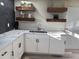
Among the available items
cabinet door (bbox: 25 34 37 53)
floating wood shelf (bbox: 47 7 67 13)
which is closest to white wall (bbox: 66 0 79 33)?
floating wood shelf (bbox: 47 7 67 13)

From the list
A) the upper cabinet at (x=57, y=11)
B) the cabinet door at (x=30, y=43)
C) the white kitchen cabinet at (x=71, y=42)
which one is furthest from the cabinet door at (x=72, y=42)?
the cabinet door at (x=30, y=43)

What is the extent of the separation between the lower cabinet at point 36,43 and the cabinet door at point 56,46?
0.18 meters

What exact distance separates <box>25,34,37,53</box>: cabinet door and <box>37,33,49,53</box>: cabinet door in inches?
7.0

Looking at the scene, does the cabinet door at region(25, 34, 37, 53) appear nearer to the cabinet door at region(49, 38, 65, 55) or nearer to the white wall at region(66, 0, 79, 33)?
the cabinet door at region(49, 38, 65, 55)

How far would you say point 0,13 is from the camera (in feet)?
12.3

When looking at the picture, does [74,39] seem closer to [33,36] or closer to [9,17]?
[33,36]

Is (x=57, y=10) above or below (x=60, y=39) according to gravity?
above

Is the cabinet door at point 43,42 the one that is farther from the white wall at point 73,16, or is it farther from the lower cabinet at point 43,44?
the white wall at point 73,16

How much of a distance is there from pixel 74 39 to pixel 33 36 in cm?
174

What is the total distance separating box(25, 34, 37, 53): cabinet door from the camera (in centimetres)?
459

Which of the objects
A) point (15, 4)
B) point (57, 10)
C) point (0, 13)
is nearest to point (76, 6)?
point (57, 10)

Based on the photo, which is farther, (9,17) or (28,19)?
(28,19)

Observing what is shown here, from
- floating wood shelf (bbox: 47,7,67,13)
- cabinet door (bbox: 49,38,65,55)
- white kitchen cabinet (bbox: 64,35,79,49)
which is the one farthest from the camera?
white kitchen cabinet (bbox: 64,35,79,49)

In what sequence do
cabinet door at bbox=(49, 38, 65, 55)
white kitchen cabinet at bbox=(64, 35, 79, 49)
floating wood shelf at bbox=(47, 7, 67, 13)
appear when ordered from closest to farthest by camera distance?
cabinet door at bbox=(49, 38, 65, 55) → floating wood shelf at bbox=(47, 7, 67, 13) → white kitchen cabinet at bbox=(64, 35, 79, 49)
